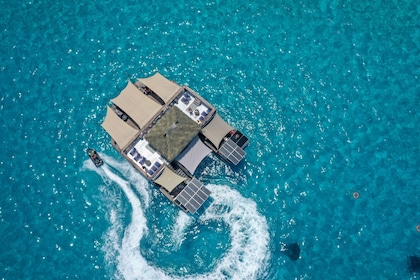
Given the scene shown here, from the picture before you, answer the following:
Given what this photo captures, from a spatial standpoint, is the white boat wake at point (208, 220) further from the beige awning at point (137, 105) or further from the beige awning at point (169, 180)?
the beige awning at point (137, 105)

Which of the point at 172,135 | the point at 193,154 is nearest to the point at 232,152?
the point at 193,154

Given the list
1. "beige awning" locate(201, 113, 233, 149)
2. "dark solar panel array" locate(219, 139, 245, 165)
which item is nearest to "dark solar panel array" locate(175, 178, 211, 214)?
"dark solar panel array" locate(219, 139, 245, 165)

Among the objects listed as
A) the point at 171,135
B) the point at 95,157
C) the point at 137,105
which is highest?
the point at 137,105

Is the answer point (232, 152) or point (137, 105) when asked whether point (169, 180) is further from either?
point (137, 105)

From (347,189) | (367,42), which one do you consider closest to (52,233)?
(347,189)

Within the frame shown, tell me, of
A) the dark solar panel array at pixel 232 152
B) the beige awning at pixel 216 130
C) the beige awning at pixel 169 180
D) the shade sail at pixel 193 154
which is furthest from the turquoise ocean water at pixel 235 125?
the beige awning at pixel 169 180

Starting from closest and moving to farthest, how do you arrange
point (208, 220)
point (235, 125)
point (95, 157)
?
point (208, 220)
point (95, 157)
point (235, 125)
